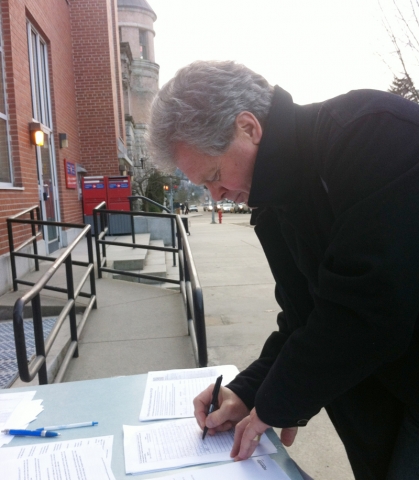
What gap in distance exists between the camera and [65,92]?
10773 mm

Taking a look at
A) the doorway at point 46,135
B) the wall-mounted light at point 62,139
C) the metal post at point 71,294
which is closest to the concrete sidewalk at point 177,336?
the metal post at point 71,294

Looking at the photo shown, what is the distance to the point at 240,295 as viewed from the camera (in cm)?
713

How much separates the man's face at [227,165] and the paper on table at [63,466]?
0.81 metres

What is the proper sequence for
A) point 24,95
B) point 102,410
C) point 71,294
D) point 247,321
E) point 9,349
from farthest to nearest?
point 24,95, point 247,321, point 9,349, point 71,294, point 102,410

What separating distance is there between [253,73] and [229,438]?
1024 millimetres

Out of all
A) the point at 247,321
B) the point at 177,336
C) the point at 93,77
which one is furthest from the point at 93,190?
the point at 177,336

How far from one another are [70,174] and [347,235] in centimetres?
1007

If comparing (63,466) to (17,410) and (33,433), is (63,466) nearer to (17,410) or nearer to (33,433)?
(33,433)

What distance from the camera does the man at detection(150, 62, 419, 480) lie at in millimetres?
956

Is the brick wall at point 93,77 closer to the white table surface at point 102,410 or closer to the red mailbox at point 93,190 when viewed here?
the red mailbox at point 93,190

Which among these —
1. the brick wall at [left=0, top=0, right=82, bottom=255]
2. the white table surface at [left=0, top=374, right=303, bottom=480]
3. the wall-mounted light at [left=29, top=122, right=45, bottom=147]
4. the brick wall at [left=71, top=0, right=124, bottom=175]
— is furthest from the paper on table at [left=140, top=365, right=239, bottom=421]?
the brick wall at [left=71, top=0, right=124, bottom=175]

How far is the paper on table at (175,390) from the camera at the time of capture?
1.49m

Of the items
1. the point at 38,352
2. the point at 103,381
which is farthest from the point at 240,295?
the point at 103,381

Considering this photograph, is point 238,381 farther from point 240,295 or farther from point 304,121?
point 240,295
